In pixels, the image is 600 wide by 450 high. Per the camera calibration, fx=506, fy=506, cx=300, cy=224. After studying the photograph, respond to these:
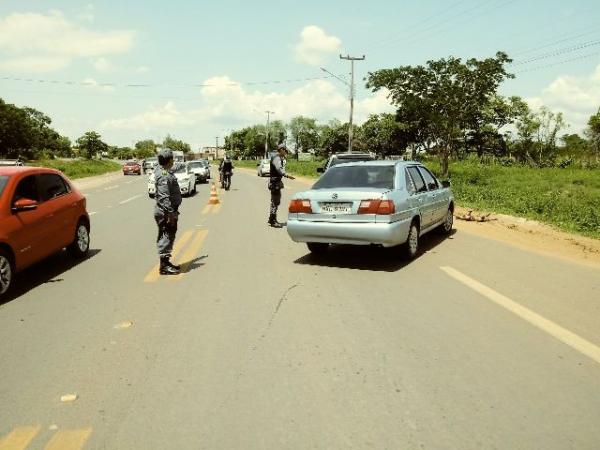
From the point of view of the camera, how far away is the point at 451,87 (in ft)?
89.6

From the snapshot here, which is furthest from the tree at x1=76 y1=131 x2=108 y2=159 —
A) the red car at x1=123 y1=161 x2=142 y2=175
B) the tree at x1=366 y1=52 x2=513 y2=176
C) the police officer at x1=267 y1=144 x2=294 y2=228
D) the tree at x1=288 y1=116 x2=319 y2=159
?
the police officer at x1=267 y1=144 x2=294 y2=228

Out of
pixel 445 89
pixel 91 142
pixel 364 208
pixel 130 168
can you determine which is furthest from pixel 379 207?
pixel 91 142

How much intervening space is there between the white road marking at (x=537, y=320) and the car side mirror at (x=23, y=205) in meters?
5.69

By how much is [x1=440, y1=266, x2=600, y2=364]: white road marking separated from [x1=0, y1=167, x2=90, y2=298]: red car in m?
5.68

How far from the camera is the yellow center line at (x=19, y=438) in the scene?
112 inches

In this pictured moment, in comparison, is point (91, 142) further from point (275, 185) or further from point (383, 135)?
point (275, 185)

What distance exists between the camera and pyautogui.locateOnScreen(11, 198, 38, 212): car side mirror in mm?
6473

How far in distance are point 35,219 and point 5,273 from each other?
1076 mm

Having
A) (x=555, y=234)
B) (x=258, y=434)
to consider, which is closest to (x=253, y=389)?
(x=258, y=434)

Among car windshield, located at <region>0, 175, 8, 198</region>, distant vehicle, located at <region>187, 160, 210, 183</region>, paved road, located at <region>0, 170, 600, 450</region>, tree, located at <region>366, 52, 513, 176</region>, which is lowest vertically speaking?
distant vehicle, located at <region>187, 160, 210, 183</region>

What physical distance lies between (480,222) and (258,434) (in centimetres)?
1178

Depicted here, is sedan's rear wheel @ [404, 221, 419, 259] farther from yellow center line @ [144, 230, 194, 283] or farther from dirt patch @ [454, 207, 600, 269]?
yellow center line @ [144, 230, 194, 283]

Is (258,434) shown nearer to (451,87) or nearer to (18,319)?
(18,319)

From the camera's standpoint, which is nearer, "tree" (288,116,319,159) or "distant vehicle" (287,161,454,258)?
"distant vehicle" (287,161,454,258)
